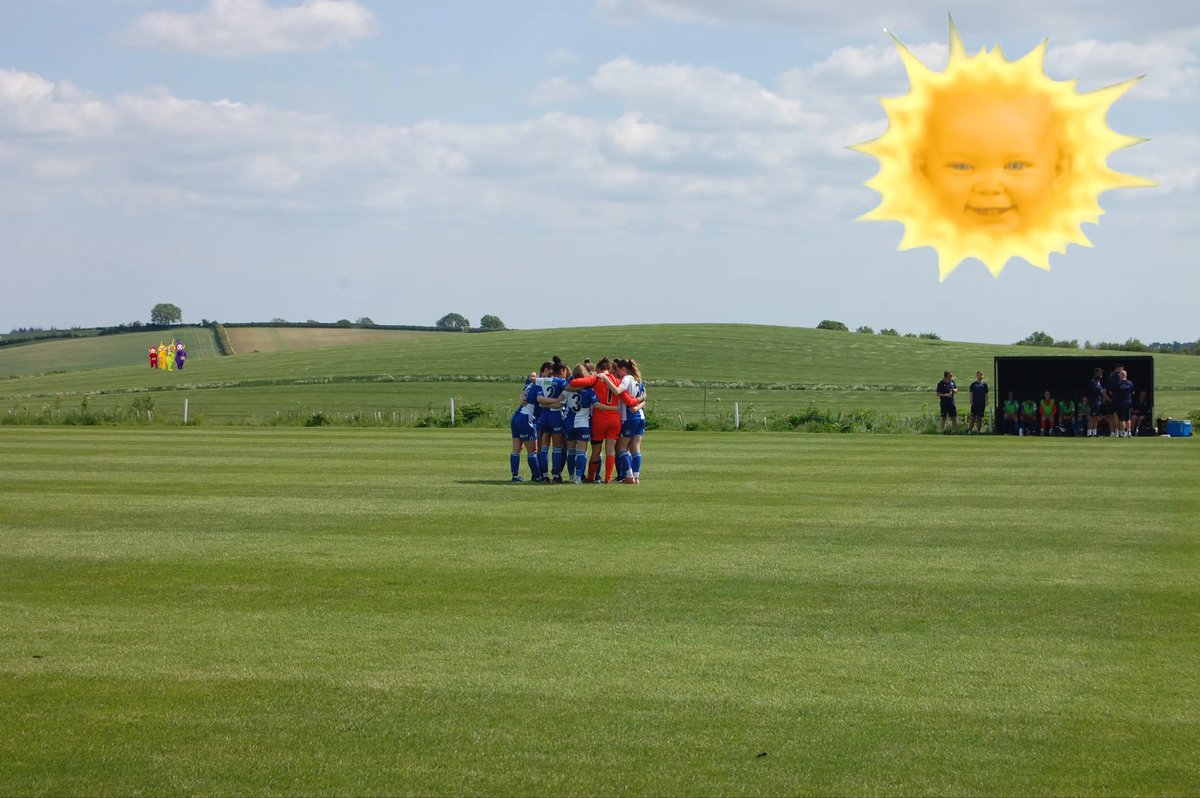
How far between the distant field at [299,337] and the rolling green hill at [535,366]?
893 centimetres

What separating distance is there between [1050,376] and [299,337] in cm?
7935

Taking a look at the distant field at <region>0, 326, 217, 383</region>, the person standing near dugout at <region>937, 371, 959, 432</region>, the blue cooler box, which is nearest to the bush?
the person standing near dugout at <region>937, 371, 959, 432</region>

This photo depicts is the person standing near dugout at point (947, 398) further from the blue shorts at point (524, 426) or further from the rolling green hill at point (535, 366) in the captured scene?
the blue shorts at point (524, 426)

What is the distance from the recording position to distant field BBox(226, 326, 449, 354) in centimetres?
→ 10681

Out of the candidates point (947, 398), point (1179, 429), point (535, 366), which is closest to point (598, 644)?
point (947, 398)

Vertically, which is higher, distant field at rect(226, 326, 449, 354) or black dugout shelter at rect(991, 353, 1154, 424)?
distant field at rect(226, 326, 449, 354)

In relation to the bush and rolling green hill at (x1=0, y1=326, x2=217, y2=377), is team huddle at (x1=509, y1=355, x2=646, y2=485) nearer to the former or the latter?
the bush

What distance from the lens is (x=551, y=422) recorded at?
74.2ft

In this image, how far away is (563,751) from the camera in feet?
24.1

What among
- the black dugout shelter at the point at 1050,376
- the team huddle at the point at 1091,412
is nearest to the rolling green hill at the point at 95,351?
the black dugout shelter at the point at 1050,376

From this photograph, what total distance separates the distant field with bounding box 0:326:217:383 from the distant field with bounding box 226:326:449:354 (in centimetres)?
229

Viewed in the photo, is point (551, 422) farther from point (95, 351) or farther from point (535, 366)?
point (95, 351)

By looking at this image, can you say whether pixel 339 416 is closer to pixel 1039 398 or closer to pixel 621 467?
pixel 1039 398

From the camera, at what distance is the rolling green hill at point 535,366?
6188 cm
